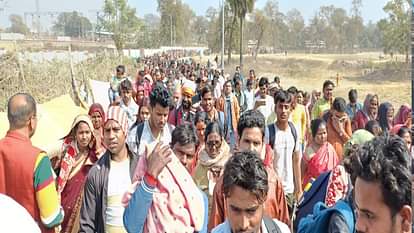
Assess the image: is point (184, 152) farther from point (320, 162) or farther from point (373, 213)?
point (373, 213)

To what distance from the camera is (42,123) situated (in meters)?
6.01

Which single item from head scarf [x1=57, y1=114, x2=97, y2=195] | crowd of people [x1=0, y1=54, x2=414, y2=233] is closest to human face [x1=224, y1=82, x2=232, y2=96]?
crowd of people [x1=0, y1=54, x2=414, y2=233]

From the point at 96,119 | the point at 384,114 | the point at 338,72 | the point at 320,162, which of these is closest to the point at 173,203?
the point at 320,162

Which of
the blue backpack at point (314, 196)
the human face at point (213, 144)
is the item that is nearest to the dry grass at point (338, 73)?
the human face at point (213, 144)

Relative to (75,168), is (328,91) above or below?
above

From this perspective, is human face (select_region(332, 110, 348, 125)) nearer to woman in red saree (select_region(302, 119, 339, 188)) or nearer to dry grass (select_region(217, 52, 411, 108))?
woman in red saree (select_region(302, 119, 339, 188))

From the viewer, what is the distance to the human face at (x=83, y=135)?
4191 mm

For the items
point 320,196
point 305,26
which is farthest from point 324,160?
point 305,26

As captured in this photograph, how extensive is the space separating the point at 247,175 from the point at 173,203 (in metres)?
0.46

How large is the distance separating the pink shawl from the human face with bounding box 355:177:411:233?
1130 mm

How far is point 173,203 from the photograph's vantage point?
2.68 m

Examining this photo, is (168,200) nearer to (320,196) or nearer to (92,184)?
(92,184)

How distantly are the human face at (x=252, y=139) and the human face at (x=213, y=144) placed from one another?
292 millimetres

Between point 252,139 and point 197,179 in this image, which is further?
point 197,179
